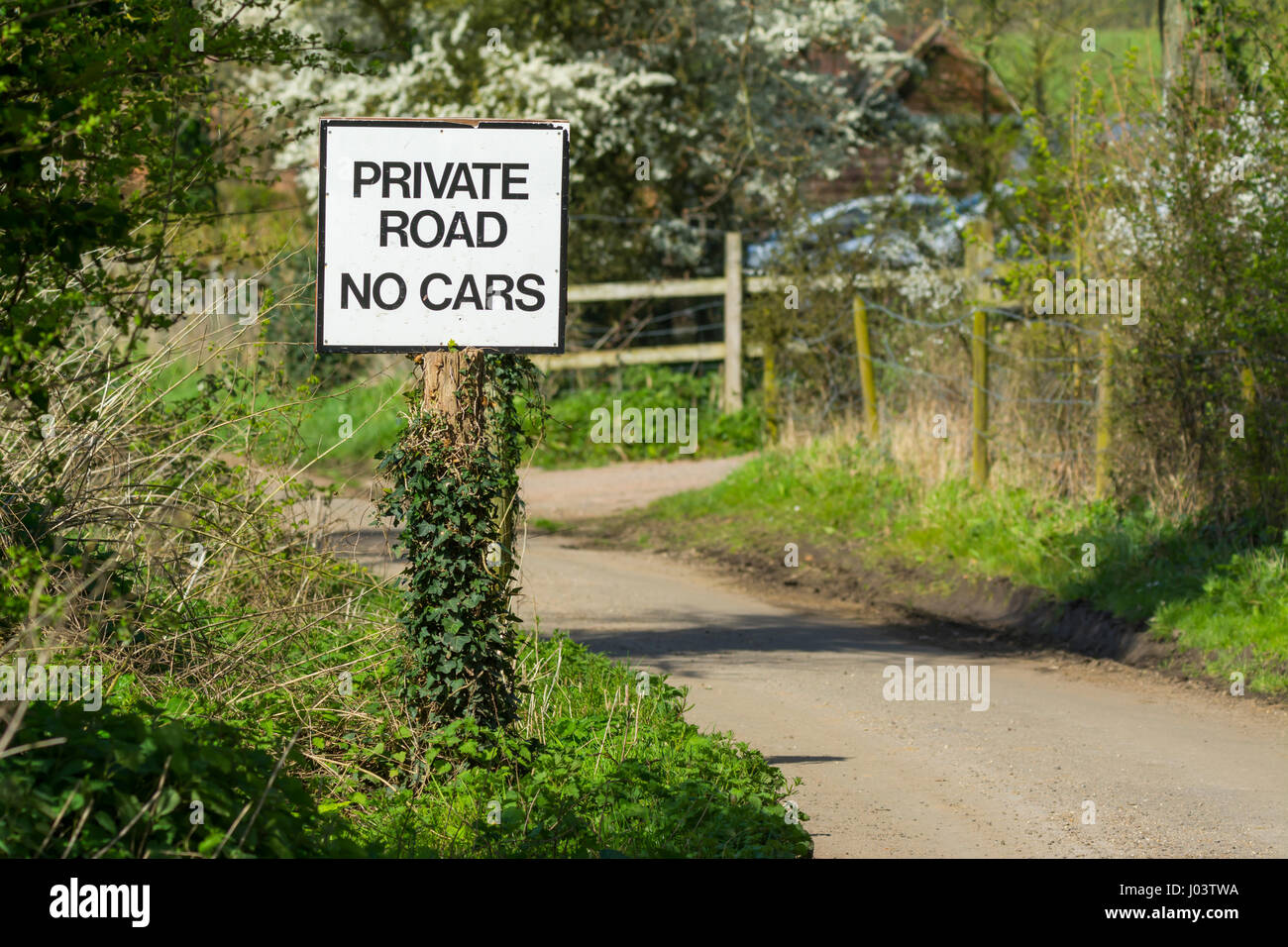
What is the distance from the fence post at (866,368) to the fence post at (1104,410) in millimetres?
3484

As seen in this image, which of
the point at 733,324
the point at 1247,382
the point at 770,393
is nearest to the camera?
the point at 1247,382

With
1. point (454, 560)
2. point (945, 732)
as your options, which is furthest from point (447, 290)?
point (945, 732)

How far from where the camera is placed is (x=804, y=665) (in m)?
9.79

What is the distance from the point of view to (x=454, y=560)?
20.2 feet

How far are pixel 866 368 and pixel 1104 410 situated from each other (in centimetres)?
386

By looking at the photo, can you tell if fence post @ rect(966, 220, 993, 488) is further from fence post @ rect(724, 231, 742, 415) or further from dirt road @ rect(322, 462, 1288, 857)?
fence post @ rect(724, 231, 742, 415)

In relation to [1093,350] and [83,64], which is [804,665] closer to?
[1093,350]

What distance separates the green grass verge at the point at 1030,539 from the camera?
393 inches

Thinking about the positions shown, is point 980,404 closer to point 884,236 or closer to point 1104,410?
point 1104,410

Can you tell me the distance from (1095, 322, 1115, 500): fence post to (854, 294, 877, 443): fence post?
348 cm

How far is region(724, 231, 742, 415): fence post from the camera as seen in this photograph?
2117cm

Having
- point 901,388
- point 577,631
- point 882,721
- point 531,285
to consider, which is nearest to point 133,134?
point 531,285
